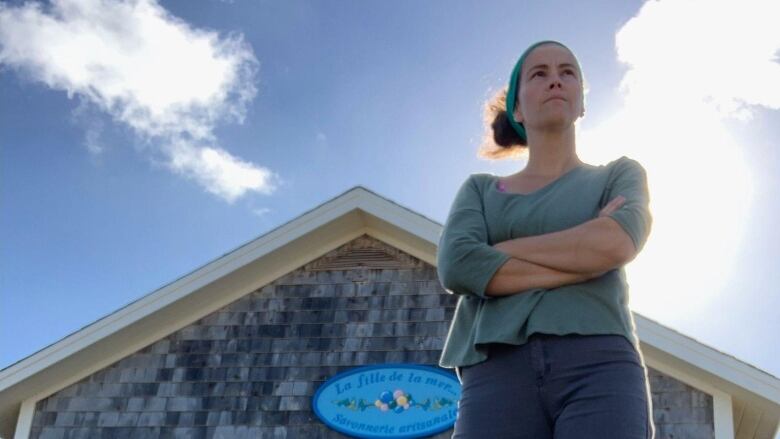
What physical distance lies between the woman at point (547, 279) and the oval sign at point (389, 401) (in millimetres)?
5996

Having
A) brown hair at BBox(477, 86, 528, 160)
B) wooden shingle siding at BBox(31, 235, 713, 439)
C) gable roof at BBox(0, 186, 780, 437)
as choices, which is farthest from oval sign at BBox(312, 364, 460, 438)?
brown hair at BBox(477, 86, 528, 160)

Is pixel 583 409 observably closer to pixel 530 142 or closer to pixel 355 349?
pixel 530 142

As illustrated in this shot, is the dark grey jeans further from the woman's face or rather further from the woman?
the woman's face

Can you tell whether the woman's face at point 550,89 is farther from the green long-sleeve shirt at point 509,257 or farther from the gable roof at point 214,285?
the gable roof at point 214,285

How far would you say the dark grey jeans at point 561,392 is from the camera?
5.53 feet

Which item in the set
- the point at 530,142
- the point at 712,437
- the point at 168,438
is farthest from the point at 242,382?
the point at 530,142

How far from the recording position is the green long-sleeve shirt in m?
1.81

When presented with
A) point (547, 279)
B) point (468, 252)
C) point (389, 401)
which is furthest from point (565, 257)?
point (389, 401)

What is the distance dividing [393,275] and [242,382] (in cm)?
163

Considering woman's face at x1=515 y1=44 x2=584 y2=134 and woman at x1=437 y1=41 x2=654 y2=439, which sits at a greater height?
woman's face at x1=515 y1=44 x2=584 y2=134

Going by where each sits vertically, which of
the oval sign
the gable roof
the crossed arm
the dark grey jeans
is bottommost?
the dark grey jeans

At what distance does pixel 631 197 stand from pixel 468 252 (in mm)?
342

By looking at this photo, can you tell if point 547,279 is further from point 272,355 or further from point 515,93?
point 272,355

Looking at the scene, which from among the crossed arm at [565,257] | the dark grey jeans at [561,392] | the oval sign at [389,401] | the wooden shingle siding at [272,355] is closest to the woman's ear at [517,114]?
the crossed arm at [565,257]
